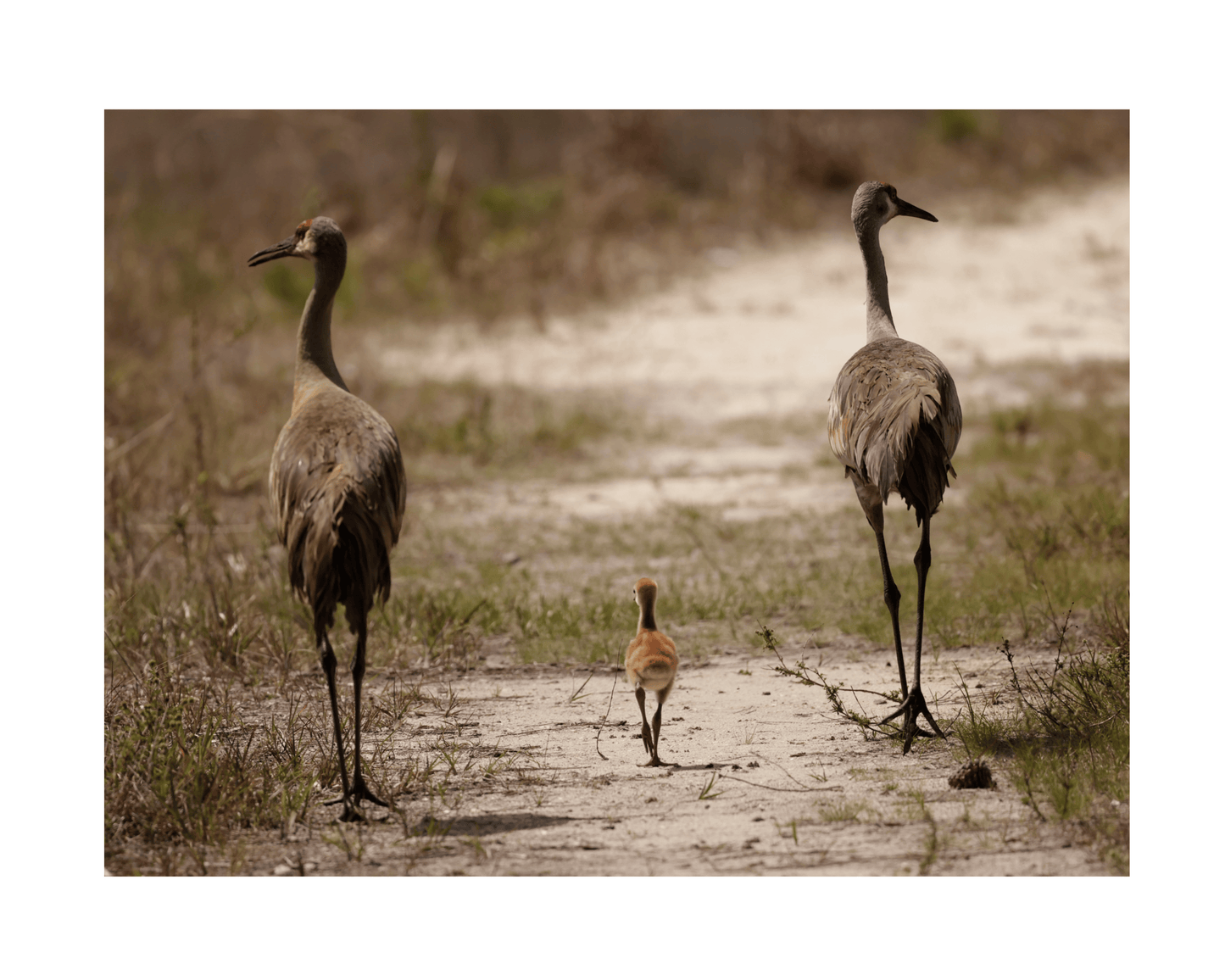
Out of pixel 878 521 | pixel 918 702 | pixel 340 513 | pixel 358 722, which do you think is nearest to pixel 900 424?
pixel 878 521

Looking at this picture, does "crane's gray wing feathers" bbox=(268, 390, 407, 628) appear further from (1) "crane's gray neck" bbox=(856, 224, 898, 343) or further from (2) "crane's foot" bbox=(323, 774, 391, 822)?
(1) "crane's gray neck" bbox=(856, 224, 898, 343)

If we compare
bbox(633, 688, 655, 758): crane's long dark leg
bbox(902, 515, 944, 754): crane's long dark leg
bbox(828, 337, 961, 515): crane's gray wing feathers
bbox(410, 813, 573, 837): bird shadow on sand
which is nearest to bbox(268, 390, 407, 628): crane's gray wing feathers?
bbox(410, 813, 573, 837): bird shadow on sand

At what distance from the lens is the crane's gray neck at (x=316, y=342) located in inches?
211

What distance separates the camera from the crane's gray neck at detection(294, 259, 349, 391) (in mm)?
5359

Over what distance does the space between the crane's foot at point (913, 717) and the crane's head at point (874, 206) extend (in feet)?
6.90

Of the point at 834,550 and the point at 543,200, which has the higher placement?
the point at 543,200

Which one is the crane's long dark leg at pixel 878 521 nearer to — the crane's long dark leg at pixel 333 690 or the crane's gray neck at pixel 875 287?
the crane's gray neck at pixel 875 287

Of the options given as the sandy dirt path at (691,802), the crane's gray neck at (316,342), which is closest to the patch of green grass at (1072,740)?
the sandy dirt path at (691,802)

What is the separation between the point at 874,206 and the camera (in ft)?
19.4

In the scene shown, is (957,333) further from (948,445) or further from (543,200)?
(948,445)

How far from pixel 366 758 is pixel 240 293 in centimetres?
1033

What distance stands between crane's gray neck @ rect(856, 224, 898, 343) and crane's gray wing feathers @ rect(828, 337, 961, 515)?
1.48ft

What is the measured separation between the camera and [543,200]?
16.7 metres

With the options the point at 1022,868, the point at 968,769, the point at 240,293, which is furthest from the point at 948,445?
the point at 240,293
